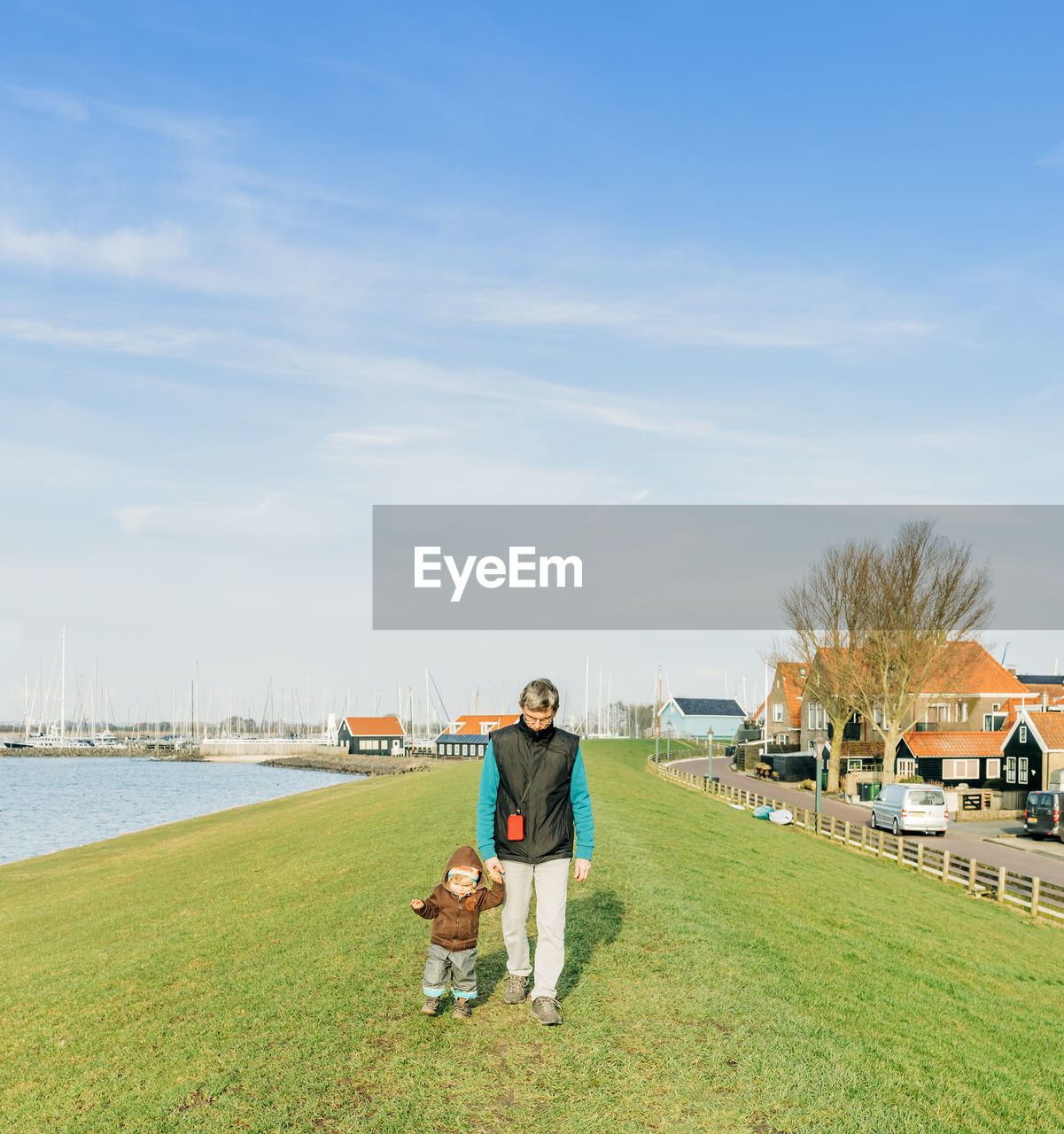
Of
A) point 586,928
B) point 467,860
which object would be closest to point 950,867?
point 586,928

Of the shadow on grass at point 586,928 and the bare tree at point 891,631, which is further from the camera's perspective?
the bare tree at point 891,631

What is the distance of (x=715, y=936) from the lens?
445 inches

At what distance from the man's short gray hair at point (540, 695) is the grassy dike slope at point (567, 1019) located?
2773 millimetres

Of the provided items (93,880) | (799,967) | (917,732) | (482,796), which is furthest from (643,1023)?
(917,732)

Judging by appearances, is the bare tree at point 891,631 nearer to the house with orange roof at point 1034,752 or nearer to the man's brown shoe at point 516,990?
the house with orange roof at point 1034,752

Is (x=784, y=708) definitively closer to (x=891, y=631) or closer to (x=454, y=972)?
(x=891, y=631)

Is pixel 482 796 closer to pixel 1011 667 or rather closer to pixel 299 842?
pixel 299 842

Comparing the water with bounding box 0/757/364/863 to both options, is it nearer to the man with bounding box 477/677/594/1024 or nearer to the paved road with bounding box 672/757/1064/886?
the paved road with bounding box 672/757/1064/886

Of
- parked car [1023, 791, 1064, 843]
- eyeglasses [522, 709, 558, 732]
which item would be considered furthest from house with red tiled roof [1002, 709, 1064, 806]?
eyeglasses [522, 709, 558, 732]

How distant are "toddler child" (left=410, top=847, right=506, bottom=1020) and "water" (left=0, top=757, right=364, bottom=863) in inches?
1434

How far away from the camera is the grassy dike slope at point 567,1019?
23.4ft

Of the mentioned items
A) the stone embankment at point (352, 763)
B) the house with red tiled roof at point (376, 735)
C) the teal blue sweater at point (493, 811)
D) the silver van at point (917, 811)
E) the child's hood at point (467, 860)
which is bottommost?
the stone embankment at point (352, 763)

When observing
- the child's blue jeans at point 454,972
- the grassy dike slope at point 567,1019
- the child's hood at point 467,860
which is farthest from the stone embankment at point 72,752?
the child's hood at point 467,860

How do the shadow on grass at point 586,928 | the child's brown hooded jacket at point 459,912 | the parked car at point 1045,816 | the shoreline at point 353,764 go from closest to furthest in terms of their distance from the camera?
the child's brown hooded jacket at point 459,912
the shadow on grass at point 586,928
the parked car at point 1045,816
the shoreline at point 353,764
